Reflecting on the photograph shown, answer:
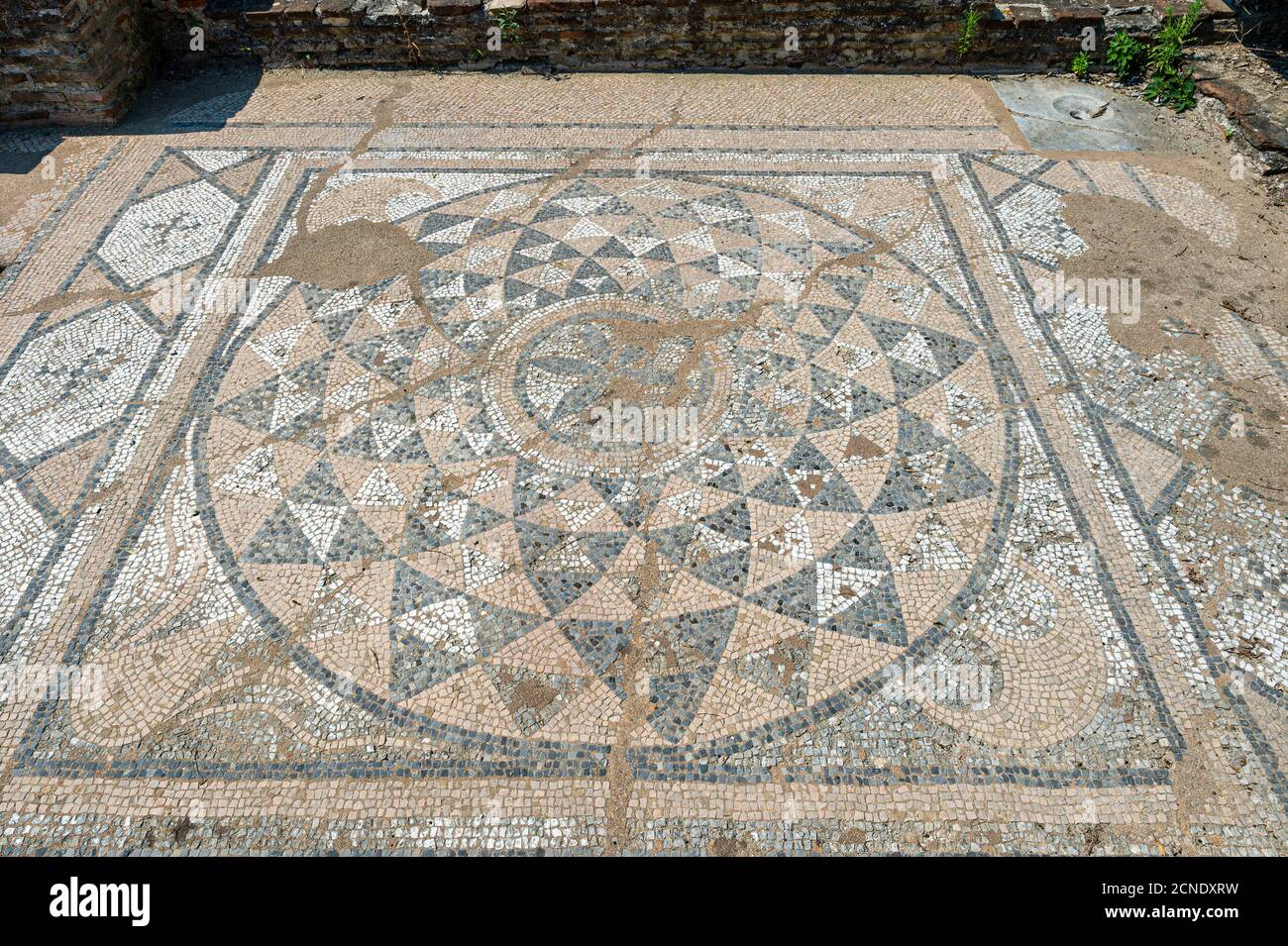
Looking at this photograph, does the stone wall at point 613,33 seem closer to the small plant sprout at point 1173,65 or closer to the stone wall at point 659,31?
the stone wall at point 659,31

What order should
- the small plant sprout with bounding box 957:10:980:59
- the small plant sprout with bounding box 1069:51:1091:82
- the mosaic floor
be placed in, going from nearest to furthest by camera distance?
the mosaic floor
the small plant sprout with bounding box 957:10:980:59
the small plant sprout with bounding box 1069:51:1091:82

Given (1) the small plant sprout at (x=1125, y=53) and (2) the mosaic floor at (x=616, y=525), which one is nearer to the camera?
(2) the mosaic floor at (x=616, y=525)

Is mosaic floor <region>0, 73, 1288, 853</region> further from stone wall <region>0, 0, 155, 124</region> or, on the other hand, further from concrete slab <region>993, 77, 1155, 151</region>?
stone wall <region>0, 0, 155, 124</region>

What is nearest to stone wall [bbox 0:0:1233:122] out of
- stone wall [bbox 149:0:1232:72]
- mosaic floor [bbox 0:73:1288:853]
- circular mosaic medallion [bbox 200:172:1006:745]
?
stone wall [bbox 149:0:1232:72]

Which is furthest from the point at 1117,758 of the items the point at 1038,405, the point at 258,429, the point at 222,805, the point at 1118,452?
the point at 258,429

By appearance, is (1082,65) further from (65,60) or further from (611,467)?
(65,60)

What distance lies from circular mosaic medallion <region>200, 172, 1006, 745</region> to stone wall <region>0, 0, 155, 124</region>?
13.2 ft

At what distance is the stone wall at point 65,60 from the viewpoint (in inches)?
290

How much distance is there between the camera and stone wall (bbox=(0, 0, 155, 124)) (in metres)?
7.36

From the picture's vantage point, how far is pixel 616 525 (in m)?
4.66

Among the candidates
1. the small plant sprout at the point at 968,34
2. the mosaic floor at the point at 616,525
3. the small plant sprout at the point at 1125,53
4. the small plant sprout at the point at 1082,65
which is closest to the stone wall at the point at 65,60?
the mosaic floor at the point at 616,525

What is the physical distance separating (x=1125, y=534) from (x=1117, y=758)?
149 centimetres

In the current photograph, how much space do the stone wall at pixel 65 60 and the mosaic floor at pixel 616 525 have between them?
1225 millimetres

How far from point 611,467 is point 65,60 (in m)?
7.45
